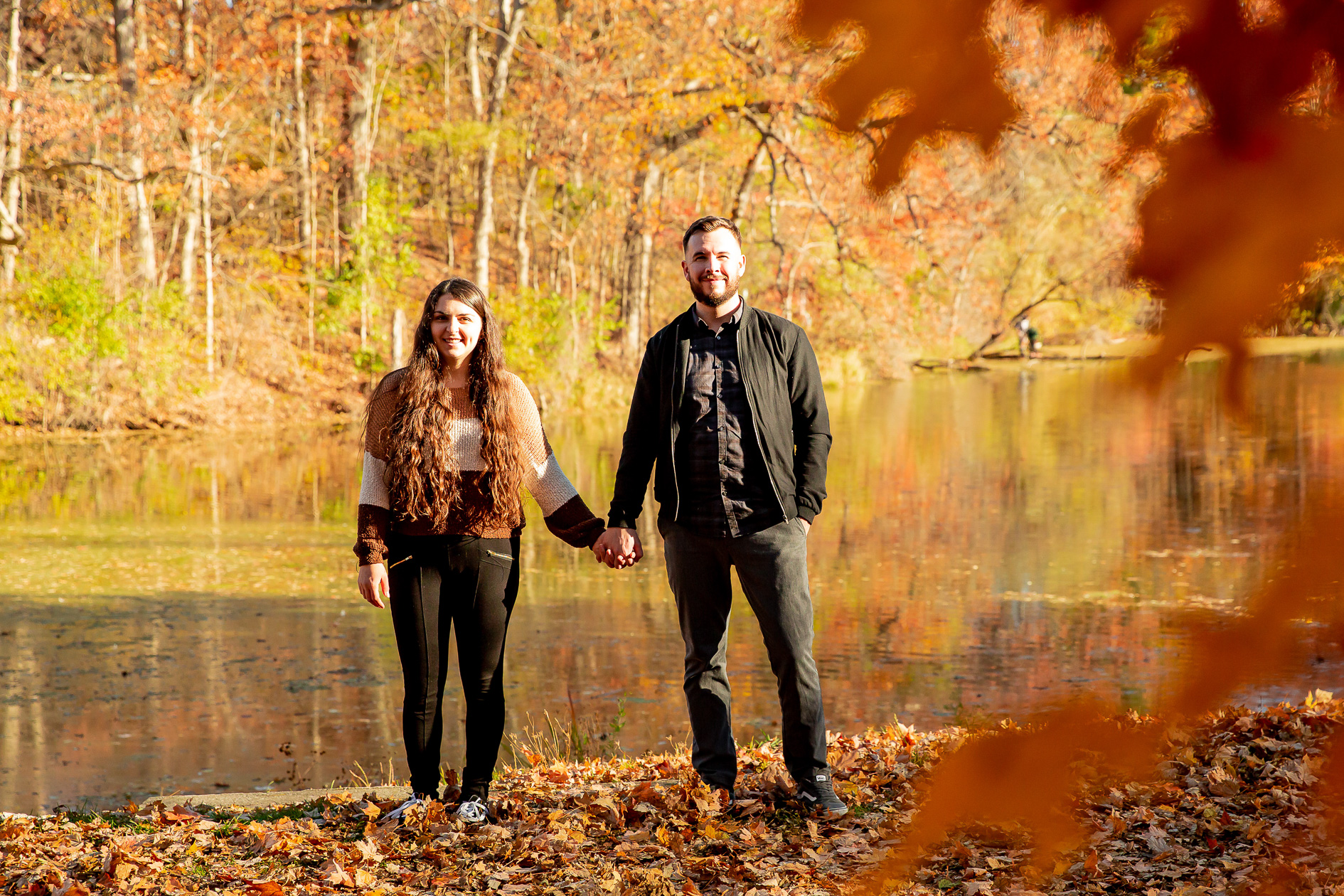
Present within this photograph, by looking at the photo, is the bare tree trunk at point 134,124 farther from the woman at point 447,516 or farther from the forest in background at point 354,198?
the woman at point 447,516

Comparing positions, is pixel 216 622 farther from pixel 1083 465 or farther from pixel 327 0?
pixel 327 0

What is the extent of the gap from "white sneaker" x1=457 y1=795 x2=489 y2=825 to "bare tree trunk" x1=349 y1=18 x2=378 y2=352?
23453 millimetres

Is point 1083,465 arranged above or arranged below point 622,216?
below

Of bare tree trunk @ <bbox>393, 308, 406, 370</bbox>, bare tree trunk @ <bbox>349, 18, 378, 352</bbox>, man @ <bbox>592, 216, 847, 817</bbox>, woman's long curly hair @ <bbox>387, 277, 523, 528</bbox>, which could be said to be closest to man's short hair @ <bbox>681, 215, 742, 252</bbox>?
man @ <bbox>592, 216, 847, 817</bbox>

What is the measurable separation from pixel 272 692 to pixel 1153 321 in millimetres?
7868

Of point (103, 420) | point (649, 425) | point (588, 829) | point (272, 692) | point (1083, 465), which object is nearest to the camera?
point (588, 829)

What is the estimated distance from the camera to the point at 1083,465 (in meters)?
18.5

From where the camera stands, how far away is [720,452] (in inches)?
179

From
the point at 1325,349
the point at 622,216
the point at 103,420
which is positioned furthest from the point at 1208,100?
the point at 622,216

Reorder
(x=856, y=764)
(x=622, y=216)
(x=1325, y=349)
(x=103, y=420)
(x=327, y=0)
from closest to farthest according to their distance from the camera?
(x=1325, y=349), (x=856, y=764), (x=103, y=420), (x=327, y=0), (x=622, y=216)

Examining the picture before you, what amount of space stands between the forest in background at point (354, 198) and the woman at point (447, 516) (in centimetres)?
821

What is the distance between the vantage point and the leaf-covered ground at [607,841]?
3.88 m

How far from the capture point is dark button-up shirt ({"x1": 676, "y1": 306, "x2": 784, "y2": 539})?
455cm

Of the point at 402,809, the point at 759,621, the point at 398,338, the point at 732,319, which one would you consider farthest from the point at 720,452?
the point at 398,338
